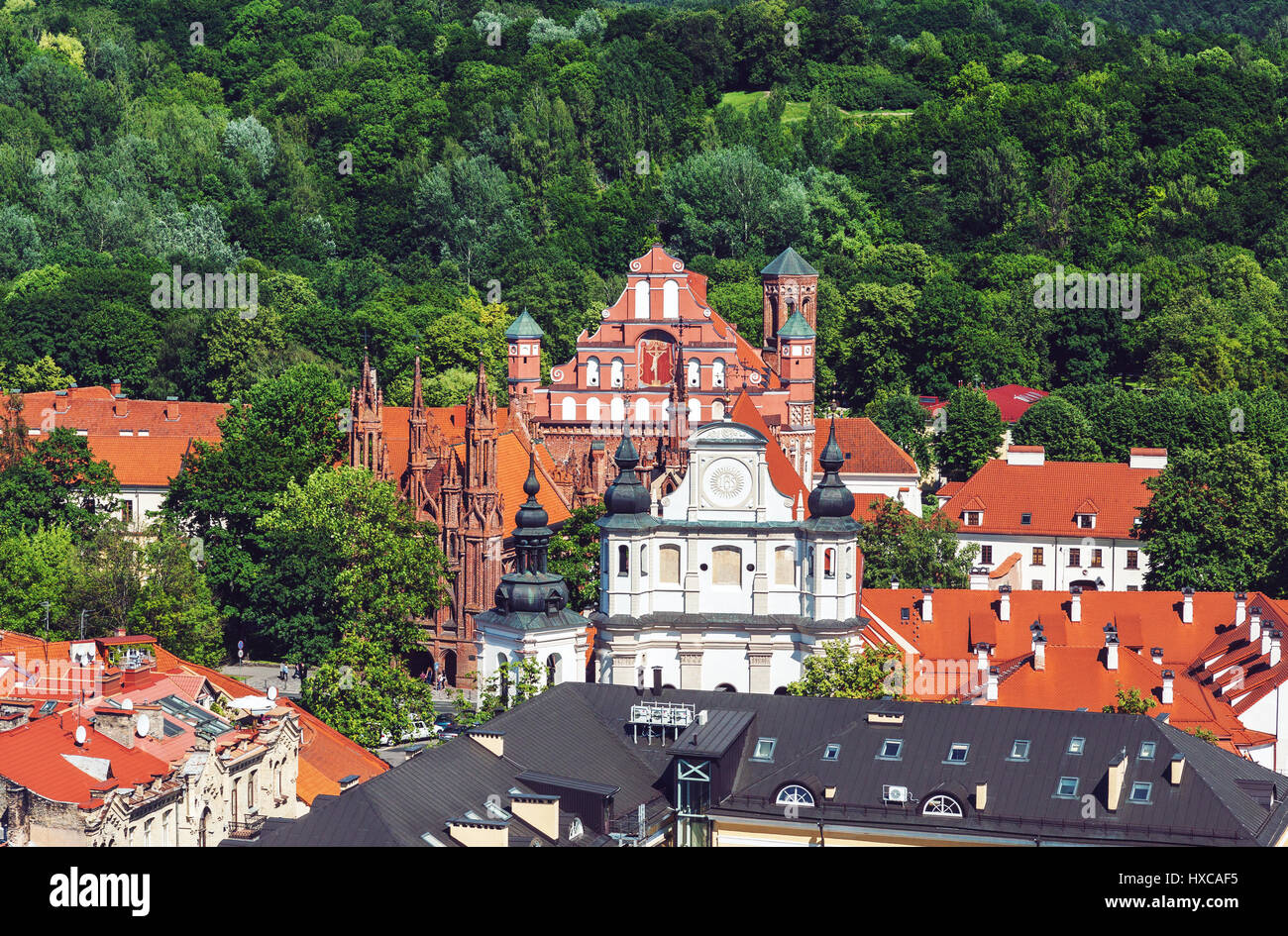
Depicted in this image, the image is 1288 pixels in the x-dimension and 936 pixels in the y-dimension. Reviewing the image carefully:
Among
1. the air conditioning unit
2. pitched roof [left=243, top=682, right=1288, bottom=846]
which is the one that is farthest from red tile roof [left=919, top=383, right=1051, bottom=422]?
the air conditioning unit

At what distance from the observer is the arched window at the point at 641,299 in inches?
4198

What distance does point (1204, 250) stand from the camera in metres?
147

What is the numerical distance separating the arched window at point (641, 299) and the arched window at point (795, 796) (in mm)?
49143

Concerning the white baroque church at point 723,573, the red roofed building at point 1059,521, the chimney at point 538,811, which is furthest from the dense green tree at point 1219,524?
the chimney at point 538,811

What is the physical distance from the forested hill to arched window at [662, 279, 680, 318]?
18.7 meters

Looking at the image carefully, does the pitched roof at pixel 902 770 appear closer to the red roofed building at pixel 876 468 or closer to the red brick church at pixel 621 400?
the red brick church at pixel 621 400

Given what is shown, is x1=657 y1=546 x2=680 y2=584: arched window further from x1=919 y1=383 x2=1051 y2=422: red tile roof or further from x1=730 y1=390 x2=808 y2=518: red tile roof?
x1=919 y1=383 x2=1051 y2=422: red tile roof

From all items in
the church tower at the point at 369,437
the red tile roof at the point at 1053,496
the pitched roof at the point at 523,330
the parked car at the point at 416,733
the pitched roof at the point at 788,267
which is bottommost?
the parked car at the point at 416,733

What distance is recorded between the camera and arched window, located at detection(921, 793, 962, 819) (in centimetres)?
5775

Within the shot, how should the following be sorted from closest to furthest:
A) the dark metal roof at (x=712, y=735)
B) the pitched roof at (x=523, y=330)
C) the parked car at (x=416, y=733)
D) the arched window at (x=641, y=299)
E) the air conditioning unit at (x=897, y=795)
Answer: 1. the air conditioning unit at (x=897, y=795)
2. the dark metal roof at (x=712, y=735)
3. the parked car at (x=416, y=733)
4. the pitched roof at (x=523, y=330)
5. the arched window at (x=641, y=299)

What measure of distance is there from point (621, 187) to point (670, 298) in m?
54.2

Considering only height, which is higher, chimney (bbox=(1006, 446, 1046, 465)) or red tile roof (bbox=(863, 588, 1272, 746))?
chimney (bbox=(1006, 446, 1046, 465))
